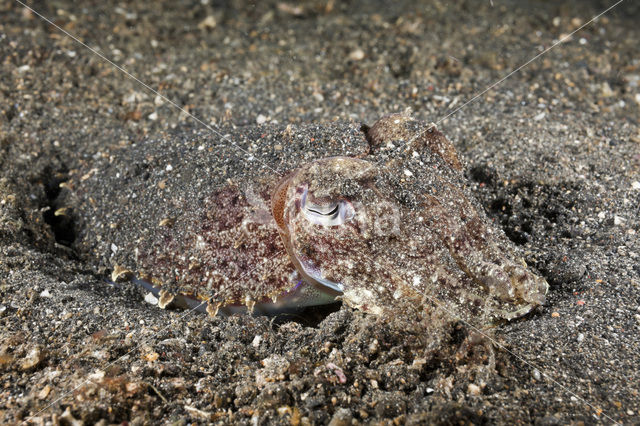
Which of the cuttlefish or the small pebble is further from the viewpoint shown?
the small pebble

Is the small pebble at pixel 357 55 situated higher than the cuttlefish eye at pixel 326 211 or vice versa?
the small pebble at pixel 357 55

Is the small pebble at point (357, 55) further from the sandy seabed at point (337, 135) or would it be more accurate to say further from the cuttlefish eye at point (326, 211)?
the cuttlefish eye at point (326, 211)

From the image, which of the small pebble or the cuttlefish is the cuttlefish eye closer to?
the cuttlefish

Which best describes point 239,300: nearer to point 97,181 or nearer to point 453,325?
point 453,325

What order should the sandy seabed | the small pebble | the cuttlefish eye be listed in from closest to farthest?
the sandy seabed
the cuttlefish eye
the small pebble

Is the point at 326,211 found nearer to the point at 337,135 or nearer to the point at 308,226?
the point at 308,226

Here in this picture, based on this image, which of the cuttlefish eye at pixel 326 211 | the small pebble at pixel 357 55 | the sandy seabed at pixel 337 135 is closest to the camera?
the sandy seabed at pixel 337 135

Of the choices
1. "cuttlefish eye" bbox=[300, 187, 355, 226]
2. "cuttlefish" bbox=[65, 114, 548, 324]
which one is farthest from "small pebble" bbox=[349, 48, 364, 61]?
"cuttlefish eye" bbox=[300, 187, 355, 226]

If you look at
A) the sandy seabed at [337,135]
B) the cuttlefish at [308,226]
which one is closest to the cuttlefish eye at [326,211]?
the cuttlefish at [308,226]

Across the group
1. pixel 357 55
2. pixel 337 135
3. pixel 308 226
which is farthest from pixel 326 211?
pixel 357 55
